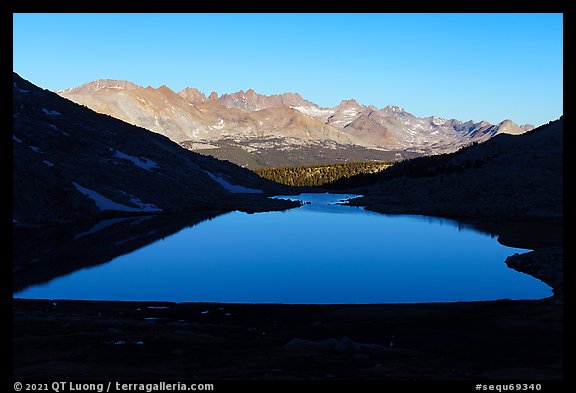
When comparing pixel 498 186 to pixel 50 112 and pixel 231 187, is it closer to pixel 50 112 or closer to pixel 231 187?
pixel 231 187

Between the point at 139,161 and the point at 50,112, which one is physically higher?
the point at 50,112

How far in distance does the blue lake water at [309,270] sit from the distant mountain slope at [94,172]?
25.2 metres

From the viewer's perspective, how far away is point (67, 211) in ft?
315

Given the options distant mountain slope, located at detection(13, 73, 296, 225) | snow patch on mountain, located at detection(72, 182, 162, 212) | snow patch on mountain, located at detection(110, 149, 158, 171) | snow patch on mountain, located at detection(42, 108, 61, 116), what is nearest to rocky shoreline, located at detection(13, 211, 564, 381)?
distant mountain slope, located at detection(13, 73, 296, 225)

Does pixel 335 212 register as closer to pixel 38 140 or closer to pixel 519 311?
pixel 38 140

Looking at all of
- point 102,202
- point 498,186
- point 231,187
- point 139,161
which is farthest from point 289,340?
point 231,187

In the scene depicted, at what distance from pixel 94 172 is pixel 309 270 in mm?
84270

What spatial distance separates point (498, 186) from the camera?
121375mm

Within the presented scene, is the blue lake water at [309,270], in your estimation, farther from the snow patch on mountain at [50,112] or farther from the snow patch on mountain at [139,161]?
the snow patch on mountain at [50,112]

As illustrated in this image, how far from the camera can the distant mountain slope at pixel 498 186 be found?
110625 mm

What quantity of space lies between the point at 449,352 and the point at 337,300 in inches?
696

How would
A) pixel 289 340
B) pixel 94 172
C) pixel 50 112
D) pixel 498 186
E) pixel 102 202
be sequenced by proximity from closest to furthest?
pixel 289 340, pixel 102 202, pixel 498 186, pixel 94 172, pixel 50 112

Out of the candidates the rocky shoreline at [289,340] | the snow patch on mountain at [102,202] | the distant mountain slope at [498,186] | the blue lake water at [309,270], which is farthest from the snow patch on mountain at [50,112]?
the rocky shoreline at [289,340]
